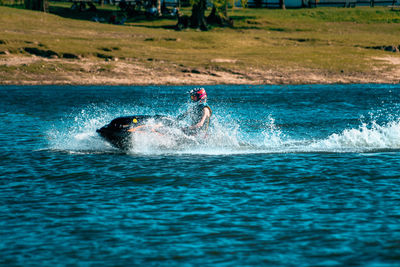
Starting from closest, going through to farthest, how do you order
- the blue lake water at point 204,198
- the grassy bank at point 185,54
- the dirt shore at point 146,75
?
the blue lake water at point 204,198 < the dirt shore at point 146,75 < the grassy bank at point 185,54

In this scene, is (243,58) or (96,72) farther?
(243,58)

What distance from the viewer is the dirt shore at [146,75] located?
127ft

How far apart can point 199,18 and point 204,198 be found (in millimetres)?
53706

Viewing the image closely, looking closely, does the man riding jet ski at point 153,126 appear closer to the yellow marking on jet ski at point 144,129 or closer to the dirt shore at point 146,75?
the yellow marking on jet ski at point 144,129

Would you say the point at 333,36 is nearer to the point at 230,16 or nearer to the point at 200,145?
the point at 230,16

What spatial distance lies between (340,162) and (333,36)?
44.8m

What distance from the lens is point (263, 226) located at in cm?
955

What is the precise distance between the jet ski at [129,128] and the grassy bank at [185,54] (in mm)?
23342

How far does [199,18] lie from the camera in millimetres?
63594

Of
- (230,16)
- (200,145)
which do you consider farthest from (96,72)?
(230,16)

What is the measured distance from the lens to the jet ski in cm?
1570

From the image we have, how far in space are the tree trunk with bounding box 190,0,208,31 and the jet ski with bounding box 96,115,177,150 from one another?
48.1 m

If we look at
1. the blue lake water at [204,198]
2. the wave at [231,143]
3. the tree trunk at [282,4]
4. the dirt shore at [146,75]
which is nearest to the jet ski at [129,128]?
the wave at [231,143]

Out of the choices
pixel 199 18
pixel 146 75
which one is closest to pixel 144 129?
pixel 146 75
